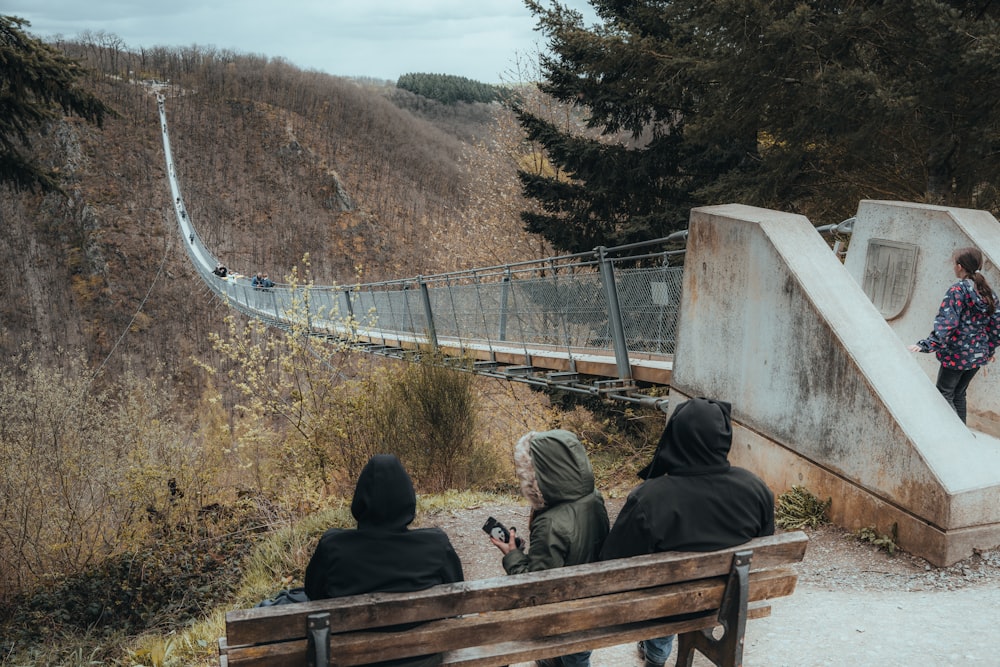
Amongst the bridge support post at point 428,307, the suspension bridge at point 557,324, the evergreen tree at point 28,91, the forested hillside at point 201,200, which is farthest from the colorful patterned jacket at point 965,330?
the forested hillside at point 201,200

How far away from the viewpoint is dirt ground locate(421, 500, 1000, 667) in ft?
→ 10.8

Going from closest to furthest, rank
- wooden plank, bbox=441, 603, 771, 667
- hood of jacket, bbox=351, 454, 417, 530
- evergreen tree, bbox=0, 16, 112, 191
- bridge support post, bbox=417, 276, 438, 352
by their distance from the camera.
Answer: hood of jacket, bbox=351, 454, 417, 530 < wooden plank, bbox=441, 603, 771, 667 < evergreen tree, bbox=0, 16, 112, 191 < bridge support post, bbox=417, 276, 438, 352

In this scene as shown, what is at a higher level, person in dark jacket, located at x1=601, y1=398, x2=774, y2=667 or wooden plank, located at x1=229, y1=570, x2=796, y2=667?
person in dark jacket, located at x1=601, y1=398, x2=774, y2=667

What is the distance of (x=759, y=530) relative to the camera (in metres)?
2.81

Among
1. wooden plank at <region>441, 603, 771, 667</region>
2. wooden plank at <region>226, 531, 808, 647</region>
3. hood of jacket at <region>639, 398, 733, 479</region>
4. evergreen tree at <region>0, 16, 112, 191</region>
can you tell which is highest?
evergreen tree at <region>0, 16, 112, 191</region>

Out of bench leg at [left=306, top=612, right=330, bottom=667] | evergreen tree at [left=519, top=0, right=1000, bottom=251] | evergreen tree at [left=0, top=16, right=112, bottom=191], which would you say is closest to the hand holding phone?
bench leg at [left=306, top=612, right=330, bottom=667]

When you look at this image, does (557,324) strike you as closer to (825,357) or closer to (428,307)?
(428,307)

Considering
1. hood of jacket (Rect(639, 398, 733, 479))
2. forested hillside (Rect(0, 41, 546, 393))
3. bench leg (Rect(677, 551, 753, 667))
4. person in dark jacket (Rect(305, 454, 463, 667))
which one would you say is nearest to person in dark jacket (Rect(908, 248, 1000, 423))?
bench leg (Rect(677, 551, 753, 667))

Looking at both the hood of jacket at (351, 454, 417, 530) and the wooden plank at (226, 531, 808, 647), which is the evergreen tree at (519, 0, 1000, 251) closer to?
the wooden plank at (226, 531, 808, 647)

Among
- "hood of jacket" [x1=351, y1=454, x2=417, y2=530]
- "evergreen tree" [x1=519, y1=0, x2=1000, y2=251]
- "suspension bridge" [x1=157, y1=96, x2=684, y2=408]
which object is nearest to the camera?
"hood of jacket" [x1=351, y1=454, x2=417, y2=530]

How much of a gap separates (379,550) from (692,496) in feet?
3.67

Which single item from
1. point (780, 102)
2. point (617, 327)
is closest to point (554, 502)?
point (617, 327)

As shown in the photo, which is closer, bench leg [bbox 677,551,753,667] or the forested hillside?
bench leg [bbox 677,551,753,667]

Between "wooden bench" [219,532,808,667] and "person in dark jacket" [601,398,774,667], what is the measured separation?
6 cm
